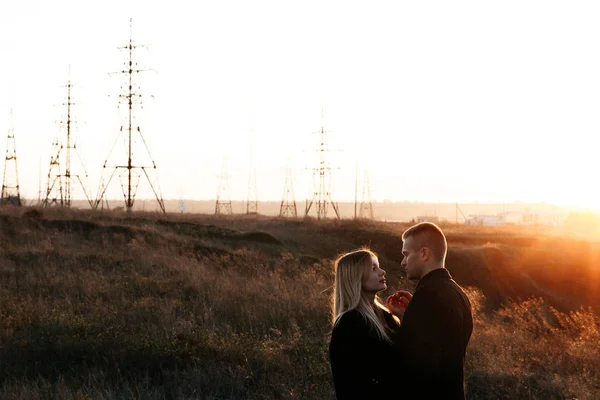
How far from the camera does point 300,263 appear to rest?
23.3 m

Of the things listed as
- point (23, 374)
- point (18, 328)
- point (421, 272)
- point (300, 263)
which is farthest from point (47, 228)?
point (421, 272)

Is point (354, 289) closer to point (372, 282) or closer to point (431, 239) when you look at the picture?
point (372, 282)

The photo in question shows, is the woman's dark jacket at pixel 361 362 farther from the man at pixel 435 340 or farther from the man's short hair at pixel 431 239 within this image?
the man's short hair at pixel 431 239

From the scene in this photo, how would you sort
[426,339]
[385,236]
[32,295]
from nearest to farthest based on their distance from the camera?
[426,339] < [32,295] < [385,236]

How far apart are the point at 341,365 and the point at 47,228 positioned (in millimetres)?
24250

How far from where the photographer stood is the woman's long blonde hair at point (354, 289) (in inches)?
173

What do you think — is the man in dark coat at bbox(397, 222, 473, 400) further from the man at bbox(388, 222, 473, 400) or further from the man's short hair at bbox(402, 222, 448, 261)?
the man's short hair at bbox(402, 222, 448, 261)

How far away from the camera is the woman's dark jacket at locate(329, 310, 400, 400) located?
4.23 metres

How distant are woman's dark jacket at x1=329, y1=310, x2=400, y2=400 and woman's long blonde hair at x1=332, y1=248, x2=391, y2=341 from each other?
95 mm

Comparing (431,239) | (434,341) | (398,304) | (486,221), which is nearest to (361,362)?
(434,341)

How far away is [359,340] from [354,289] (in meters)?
0.36

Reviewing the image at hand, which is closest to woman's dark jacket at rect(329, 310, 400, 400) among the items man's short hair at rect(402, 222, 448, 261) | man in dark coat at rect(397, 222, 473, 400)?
man in dark coat at rect(397, 222, 473, 400)

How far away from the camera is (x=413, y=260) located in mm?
4574

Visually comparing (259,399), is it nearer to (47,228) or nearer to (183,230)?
(47,228)
